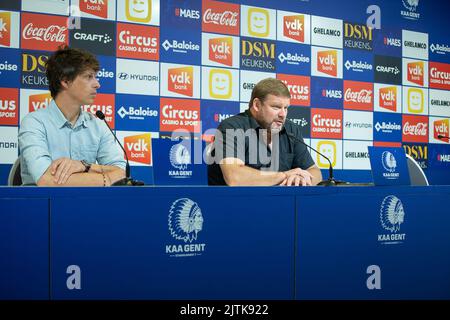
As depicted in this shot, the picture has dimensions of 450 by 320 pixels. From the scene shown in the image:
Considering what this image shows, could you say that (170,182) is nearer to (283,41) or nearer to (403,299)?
(403,299)

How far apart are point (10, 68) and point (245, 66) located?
1871 millimetres

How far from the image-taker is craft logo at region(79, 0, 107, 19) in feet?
11.5

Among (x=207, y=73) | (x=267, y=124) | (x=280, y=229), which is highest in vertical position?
(x=207, y=73)

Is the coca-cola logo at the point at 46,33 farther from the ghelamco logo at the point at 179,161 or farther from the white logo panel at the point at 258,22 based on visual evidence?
the ghelamco logo at the point at 179,161

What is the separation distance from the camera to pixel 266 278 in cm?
155

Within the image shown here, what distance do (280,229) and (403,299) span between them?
55 centimetres

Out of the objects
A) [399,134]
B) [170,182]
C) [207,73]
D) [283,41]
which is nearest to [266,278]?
[170,182]

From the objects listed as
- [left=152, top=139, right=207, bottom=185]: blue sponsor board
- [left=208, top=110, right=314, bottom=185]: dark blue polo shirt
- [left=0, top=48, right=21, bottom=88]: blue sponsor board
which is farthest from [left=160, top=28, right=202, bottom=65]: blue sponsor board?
[left=152, top=139, right=207, bottom=185]: blue sponsor board

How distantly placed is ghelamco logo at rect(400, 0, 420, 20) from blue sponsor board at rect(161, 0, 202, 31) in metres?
2.21

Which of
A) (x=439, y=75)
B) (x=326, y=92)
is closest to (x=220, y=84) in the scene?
(x=326, y=92)

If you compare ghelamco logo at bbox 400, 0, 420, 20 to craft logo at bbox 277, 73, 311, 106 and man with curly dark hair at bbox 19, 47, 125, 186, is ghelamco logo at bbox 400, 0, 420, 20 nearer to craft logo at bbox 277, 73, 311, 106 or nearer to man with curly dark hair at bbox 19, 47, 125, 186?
craft logo at bbox 277, 73, 311, 106

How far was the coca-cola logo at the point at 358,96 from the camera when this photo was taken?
445cm

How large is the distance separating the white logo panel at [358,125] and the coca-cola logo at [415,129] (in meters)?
0.44

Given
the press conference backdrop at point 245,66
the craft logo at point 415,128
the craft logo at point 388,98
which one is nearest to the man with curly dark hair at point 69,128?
the press conference backdrop at point 245,66
